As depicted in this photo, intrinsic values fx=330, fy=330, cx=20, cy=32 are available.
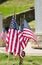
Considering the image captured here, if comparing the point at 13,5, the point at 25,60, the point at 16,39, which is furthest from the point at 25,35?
the point at 13,5

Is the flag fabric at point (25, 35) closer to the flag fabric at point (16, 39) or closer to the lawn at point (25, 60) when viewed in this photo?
the flag fabric at point (16, 39)

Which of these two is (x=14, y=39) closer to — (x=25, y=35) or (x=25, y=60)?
(x=25, y=35)

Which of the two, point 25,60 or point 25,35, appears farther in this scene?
point 25,60

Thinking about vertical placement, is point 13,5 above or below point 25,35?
above

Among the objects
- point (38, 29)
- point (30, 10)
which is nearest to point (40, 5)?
point (38, 29)

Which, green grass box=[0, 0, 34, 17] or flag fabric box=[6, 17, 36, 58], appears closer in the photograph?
flag fabric box=[6, 17, 36, 58]

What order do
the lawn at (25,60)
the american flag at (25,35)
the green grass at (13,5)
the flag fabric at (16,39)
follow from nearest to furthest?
the flag fabric at (16,39) → the american flag at (25,35) → the lawn at (25,60) → the green grass at (13,5)

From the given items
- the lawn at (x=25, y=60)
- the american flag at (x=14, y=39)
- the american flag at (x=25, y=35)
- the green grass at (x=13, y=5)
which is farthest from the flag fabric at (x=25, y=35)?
the green grass at (x=13, y=5)

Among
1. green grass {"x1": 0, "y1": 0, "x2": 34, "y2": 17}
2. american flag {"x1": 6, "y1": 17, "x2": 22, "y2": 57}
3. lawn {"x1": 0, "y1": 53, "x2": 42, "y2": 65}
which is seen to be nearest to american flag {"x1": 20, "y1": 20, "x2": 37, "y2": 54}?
american flag {"x1": 6, "y1": 17, "x2": 22, "y2": 57}

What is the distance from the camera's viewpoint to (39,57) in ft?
54.1

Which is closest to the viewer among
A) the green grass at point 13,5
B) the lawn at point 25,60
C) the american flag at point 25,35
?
the american flag at point 25,35

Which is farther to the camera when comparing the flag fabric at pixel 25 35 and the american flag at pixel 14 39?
the flag fabric at pixel 25 35

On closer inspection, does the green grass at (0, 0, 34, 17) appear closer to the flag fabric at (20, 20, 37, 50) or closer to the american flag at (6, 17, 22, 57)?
the flag fabric at (20, 20, 37, 50)

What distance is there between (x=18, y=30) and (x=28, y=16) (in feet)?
76.2
